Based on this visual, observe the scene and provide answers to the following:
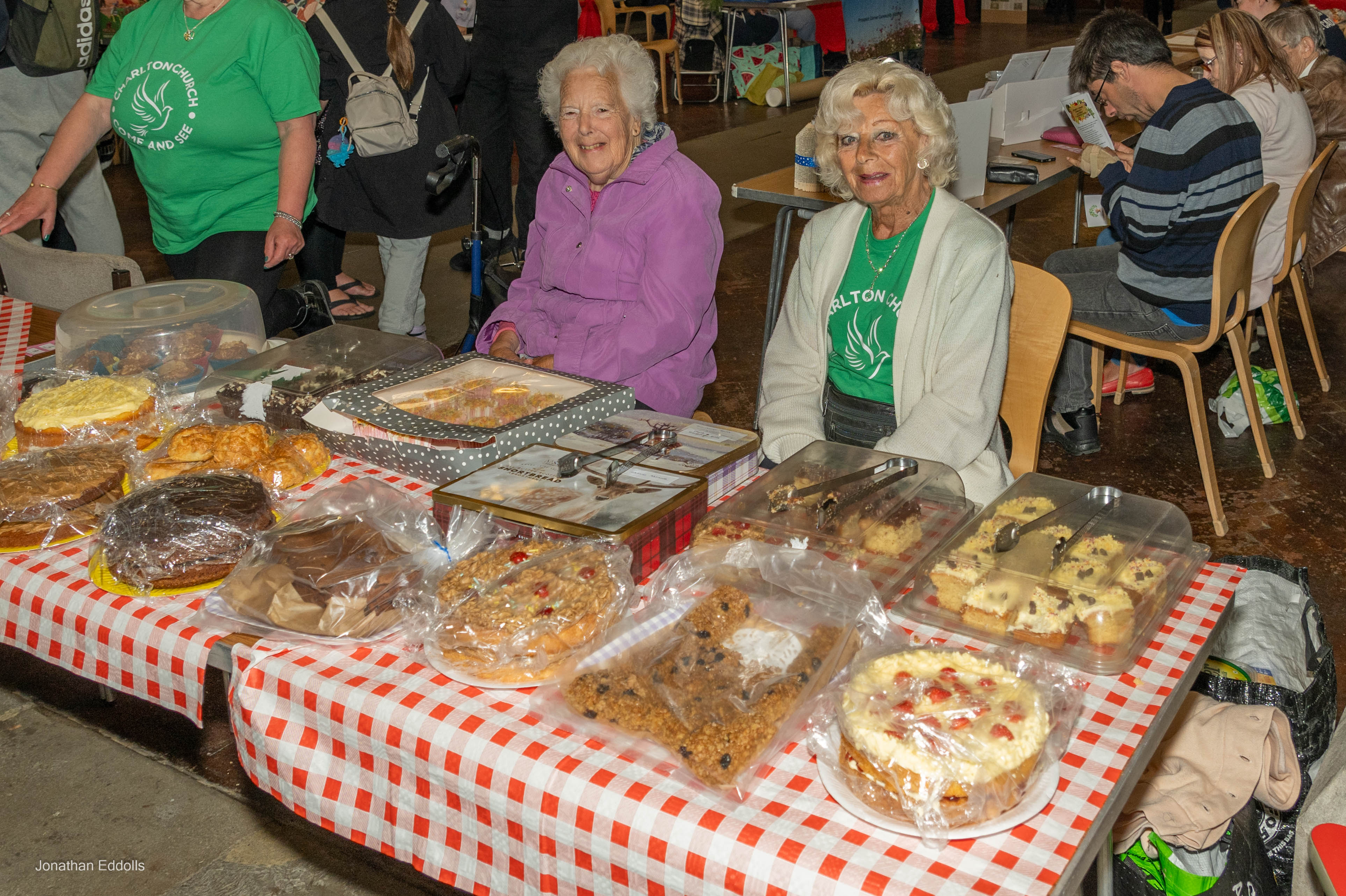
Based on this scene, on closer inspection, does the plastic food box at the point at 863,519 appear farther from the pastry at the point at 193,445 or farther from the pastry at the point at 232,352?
the pastry at the point at 232,352

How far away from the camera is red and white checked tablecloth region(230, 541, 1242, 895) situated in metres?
1.12

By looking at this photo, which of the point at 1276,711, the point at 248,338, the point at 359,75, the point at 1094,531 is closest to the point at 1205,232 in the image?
the point at 1276,711

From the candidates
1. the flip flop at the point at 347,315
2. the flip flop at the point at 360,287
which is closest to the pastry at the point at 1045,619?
the flip flop at the point at 347,315

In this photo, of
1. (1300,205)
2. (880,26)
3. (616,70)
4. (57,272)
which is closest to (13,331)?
(57,272)

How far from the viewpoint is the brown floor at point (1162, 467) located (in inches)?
114

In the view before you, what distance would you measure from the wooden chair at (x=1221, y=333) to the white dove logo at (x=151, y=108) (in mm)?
2936

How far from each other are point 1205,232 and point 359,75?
10.6ft

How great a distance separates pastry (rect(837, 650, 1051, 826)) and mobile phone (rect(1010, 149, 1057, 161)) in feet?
11.8

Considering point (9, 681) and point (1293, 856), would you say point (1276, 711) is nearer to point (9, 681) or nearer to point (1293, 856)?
point (1293, 856)

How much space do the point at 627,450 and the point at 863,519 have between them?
42 centimetres

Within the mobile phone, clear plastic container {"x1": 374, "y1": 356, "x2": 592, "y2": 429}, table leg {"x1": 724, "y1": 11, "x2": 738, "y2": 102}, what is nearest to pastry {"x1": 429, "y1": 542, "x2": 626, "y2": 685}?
clear plastic container {"x1": 374, "y1": 356, "x2": 592, "y2": 429}

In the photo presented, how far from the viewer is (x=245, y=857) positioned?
2.45 m

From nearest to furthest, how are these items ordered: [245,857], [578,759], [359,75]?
[578,759] < [245,857] < [359,75]

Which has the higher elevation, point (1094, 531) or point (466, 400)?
point (466, 400)
